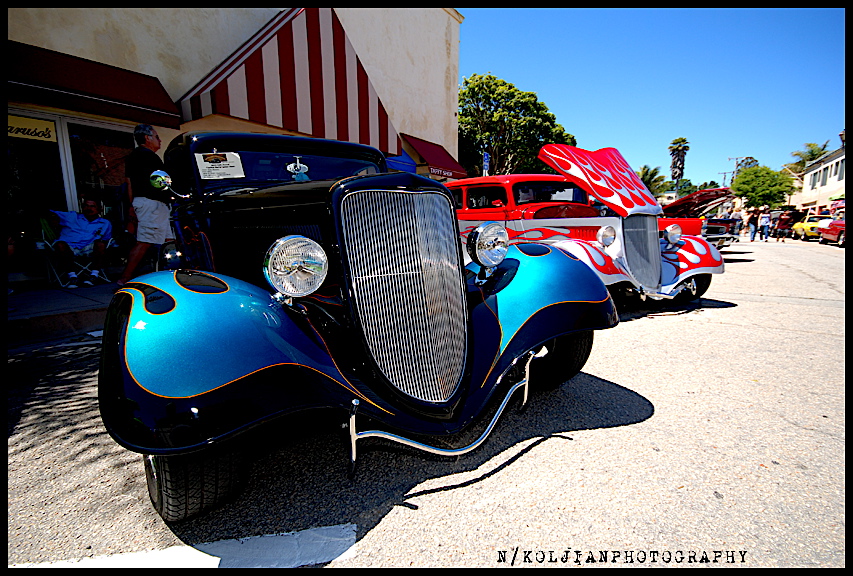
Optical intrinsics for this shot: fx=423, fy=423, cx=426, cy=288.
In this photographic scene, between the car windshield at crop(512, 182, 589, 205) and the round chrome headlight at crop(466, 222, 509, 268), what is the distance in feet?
12.9

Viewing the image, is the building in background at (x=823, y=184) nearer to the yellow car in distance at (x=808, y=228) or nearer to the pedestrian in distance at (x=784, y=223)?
the pedestrian in distance at (x=784, y=223)

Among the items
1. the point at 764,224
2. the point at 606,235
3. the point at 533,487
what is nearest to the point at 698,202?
the point at 606,235

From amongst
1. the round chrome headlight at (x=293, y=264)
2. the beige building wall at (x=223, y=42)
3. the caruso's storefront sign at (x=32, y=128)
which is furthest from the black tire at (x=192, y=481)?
the beige building wall at (x=223, y=42)

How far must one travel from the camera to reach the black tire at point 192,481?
4.88 ft

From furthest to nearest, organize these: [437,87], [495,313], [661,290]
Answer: [437,87] < [661,290] < [495,313]

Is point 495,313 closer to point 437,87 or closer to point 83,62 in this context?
point 83,62

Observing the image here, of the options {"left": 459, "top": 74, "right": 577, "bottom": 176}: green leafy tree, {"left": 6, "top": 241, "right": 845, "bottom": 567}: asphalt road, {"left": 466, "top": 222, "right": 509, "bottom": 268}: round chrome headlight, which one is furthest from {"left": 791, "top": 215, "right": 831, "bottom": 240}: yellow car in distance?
{"left": 466, "top": 222, "right": 509, "bottom": 268}: round chrome headlight

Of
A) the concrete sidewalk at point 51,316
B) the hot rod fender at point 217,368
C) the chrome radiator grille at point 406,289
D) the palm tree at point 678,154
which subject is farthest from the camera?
the palm tree at point 678,154

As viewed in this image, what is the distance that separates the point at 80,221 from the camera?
19.0 feet

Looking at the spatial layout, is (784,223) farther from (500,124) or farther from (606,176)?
(606,176)

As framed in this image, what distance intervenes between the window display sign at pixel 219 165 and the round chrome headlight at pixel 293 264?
1.39m

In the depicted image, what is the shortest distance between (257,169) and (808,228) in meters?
29.0
